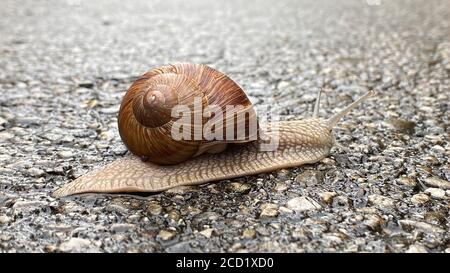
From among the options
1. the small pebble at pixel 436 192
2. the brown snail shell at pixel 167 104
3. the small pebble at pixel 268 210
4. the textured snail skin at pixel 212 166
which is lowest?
the small pebble at pixel 268 210

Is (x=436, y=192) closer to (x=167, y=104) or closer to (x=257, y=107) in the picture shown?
(x=167, y=104)

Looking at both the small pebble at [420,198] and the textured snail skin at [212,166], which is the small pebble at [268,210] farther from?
the small pebble at [420,198]

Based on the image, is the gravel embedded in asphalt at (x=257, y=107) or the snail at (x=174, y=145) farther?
the snail at (x=174, y=145)

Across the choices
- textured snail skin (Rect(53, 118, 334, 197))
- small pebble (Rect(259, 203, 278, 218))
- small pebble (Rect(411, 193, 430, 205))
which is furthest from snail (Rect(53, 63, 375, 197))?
small pebble (Rect(411, 193, 430, 205))

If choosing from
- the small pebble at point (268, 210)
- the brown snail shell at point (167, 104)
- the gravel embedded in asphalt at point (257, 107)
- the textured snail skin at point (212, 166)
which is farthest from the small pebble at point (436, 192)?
the brown snail shell at point (167, 104)

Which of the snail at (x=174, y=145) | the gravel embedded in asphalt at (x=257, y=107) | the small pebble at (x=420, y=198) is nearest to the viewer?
the gravel embedded in asphalt at (x=257, y=107)

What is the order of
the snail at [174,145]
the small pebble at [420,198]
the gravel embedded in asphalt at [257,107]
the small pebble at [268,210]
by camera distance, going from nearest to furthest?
1. the gravel embedded in asphalt at [257,107]
2. the small pebble at [268,210]
3. the small pebble at [420,198]
4. the snail at [174,145]

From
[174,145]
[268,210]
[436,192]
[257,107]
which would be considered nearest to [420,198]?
[436,192]

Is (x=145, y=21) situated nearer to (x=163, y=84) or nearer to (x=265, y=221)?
(x=163, y=84)
